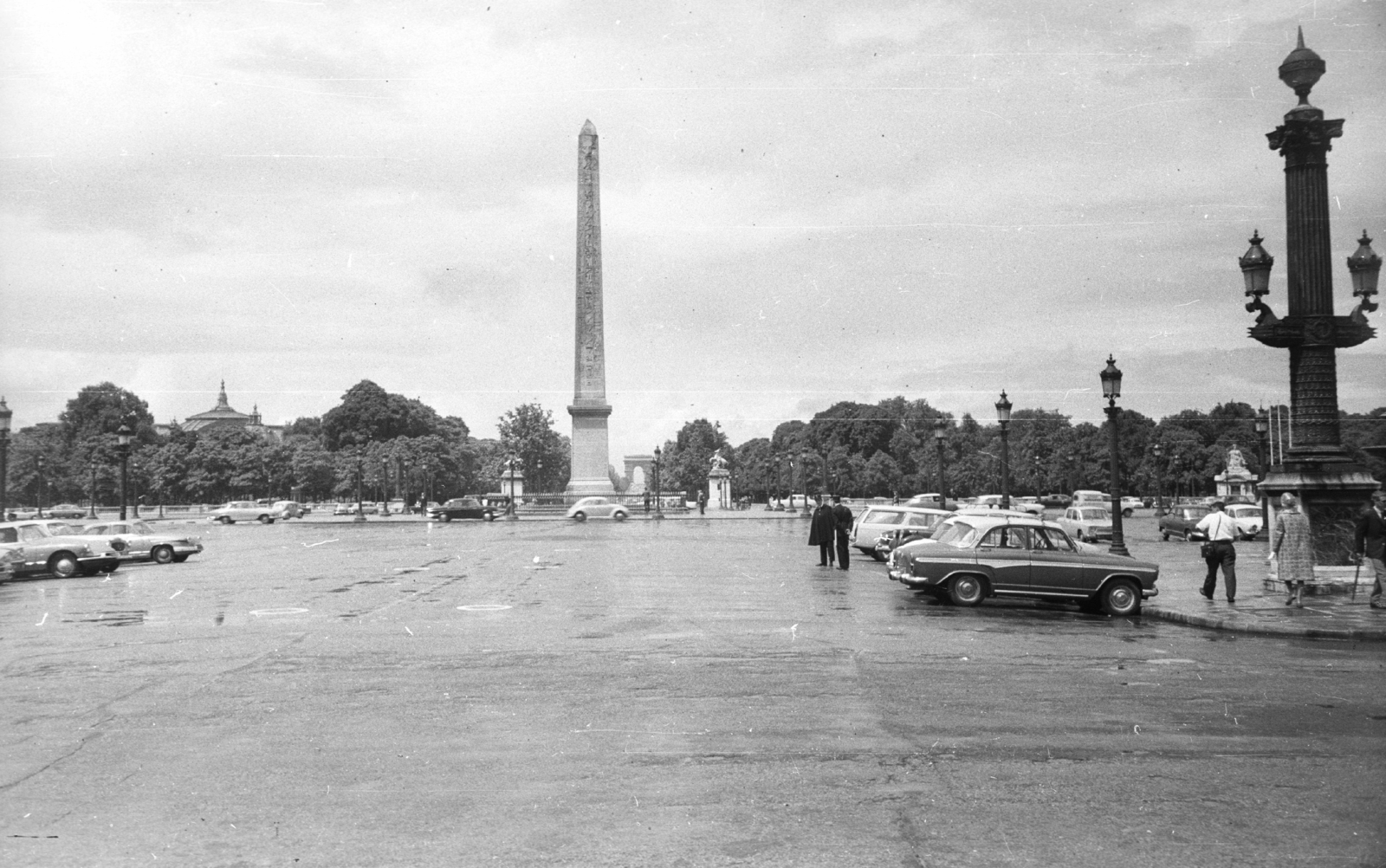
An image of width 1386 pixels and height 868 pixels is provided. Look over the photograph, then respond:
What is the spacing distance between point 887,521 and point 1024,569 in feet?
40.0

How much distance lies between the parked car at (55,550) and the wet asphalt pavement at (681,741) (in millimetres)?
10396

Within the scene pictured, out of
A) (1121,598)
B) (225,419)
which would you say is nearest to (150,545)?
(1121,598)

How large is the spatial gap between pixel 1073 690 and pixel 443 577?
51.1ft

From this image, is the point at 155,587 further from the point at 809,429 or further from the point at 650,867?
the point at 809,429

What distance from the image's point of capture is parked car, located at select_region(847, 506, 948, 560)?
28.6 meters

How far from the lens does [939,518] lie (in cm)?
2794

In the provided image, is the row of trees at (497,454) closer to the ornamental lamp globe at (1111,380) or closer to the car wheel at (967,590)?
the ornamental lamp globe at (1111,380)

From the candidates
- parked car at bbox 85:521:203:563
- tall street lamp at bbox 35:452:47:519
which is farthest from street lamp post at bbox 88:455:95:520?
parked car at bbox 85:521:203:563

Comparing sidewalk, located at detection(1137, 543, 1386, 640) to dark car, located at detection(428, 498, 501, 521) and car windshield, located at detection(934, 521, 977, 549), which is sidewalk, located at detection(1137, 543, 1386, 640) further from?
dark car, located at detection(428, 498, 501, 521)

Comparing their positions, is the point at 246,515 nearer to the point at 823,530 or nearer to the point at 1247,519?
the point at 823,530

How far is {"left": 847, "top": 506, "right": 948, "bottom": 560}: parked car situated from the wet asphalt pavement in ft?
40.6

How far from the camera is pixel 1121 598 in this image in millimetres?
17234

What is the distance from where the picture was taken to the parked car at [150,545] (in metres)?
29.4

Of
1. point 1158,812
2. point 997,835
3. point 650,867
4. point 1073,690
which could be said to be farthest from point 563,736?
point 1073,690
